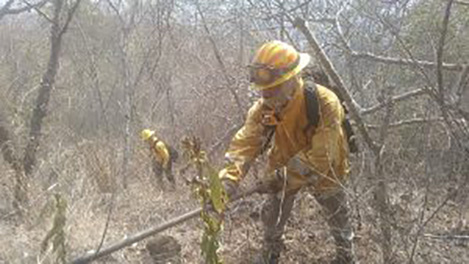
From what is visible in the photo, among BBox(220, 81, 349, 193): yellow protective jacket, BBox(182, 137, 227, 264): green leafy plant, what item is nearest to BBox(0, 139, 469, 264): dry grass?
BBox(220, 81, 349, 193): yellow protective jacket

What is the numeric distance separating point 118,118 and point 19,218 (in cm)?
686

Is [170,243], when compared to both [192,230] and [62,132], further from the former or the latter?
[62,132]

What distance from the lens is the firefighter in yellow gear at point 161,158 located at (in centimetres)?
808

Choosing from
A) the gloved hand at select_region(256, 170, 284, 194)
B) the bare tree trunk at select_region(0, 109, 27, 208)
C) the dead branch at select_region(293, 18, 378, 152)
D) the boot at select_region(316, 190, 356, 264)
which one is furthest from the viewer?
the bare tree trunk at select_region(0, 109, 27, 208)

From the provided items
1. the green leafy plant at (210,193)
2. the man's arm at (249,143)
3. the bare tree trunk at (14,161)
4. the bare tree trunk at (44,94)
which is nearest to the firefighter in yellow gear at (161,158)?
the bare tree trunk at (44,94)

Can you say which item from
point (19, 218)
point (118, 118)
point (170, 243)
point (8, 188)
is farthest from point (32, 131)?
point (118, 118)

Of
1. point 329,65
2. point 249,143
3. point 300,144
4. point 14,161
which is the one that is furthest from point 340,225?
point 14,161

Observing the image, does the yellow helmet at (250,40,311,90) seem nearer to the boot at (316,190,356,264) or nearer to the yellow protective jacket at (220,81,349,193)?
the yellow protective jacket at (220,81,349,193)

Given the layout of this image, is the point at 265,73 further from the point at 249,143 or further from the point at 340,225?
the point at 340,225

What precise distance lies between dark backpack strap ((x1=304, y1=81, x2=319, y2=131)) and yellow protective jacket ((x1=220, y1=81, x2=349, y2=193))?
0.03 m

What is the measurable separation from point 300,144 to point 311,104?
1.23ft

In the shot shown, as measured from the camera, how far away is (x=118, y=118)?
1271 cm

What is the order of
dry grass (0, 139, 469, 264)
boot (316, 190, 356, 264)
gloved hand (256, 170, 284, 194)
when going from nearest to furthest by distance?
dry grass (0, 139, 469, 264) → gloved hand (256, 170, 284, 194) → boot (316, 190, 356, 264)

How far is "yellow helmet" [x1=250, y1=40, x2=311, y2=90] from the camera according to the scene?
4.04 meters
